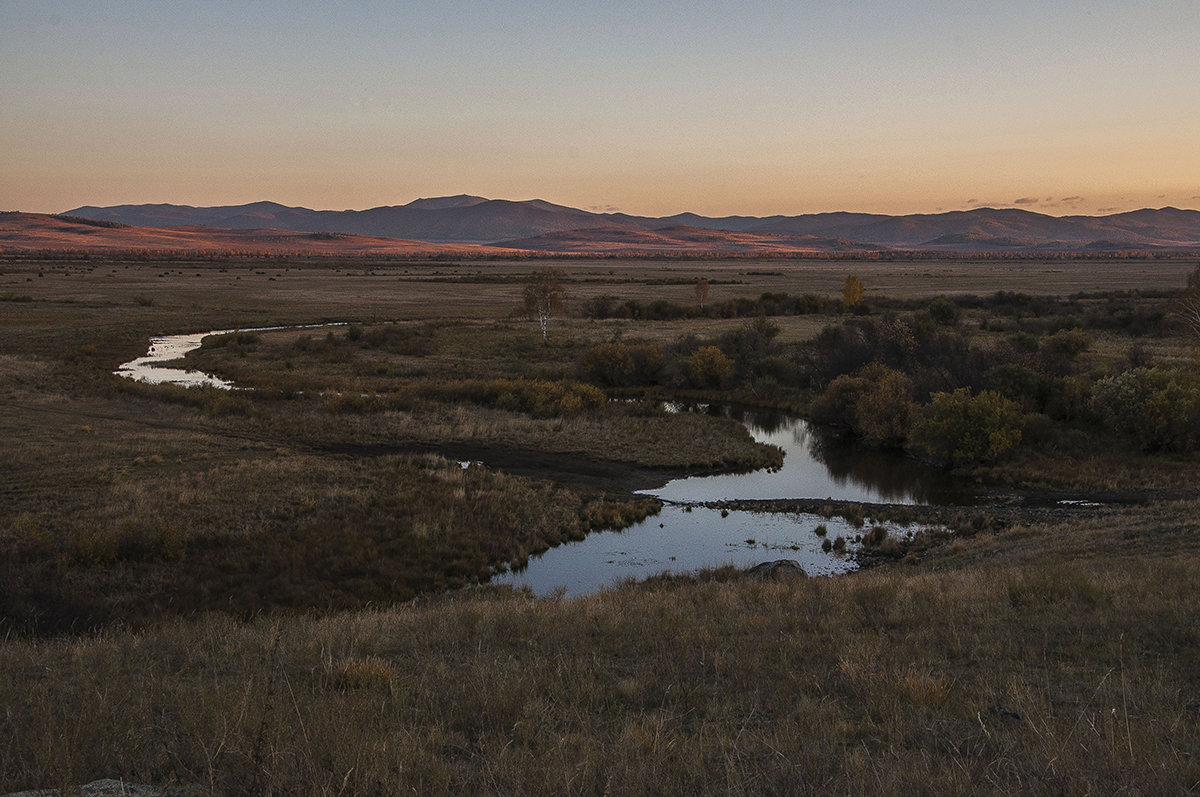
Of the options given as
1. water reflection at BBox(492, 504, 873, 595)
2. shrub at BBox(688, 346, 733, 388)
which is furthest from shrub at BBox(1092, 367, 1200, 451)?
shrub at BBox(688, 346, 733, 388)

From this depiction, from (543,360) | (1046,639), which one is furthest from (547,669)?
(543,360)

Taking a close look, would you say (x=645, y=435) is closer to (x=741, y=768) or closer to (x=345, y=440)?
(x=345, y=440)

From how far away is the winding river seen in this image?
20.0 meters

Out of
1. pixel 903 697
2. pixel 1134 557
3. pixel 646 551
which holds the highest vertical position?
pixel 903 697

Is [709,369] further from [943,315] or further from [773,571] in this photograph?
[773,571]

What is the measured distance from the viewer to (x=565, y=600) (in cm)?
1199

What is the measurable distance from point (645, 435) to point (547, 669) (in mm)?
27182

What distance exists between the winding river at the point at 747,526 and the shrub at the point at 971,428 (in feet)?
4.41

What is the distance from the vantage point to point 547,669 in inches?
282

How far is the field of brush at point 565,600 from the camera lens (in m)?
4.71

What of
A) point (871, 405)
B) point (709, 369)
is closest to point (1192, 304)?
point (871, 405)

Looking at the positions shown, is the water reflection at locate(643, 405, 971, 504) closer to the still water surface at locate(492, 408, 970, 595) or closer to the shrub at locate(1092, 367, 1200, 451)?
the still water surface at locate(492, 408, 970, 595)

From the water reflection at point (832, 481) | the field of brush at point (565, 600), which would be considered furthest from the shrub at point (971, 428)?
the water reflection at point (832, 481)

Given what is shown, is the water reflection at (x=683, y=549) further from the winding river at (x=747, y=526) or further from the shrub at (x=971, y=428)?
the shrub at (x=971, y=428)
